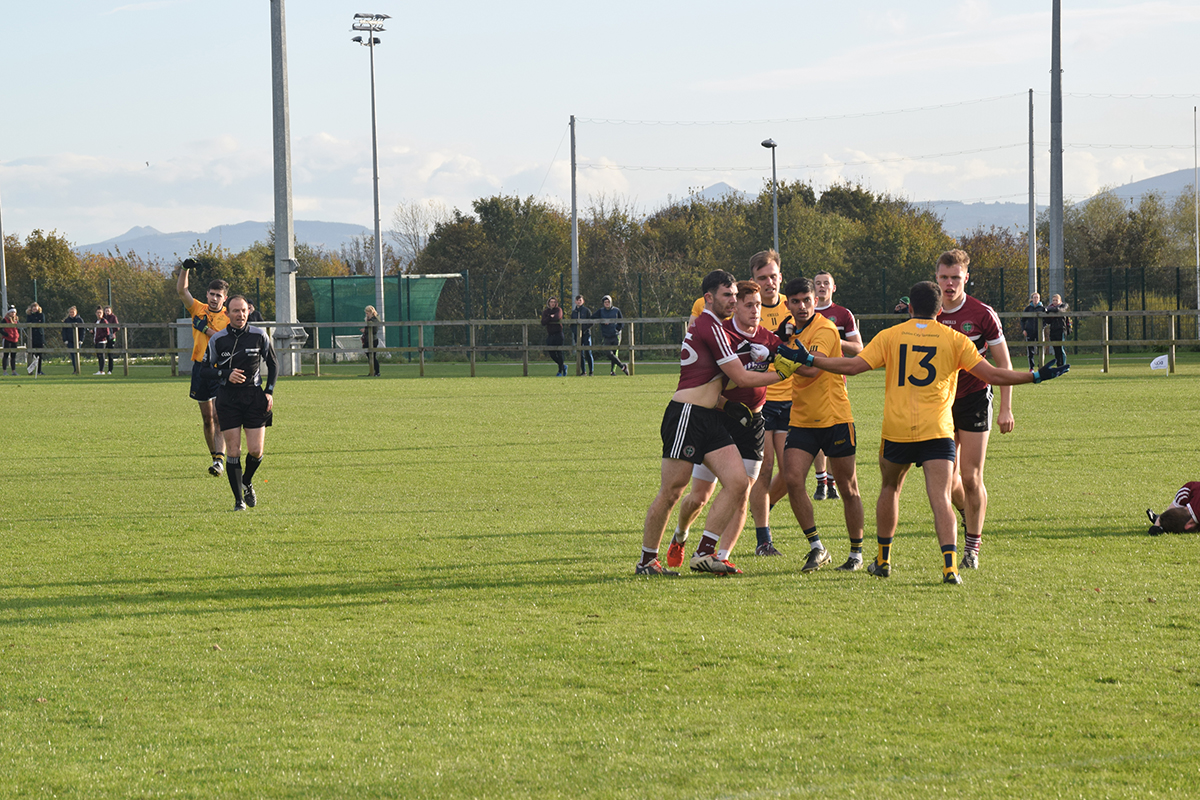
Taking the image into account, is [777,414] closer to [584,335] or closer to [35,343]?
[584,335]

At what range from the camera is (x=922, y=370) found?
6.75m

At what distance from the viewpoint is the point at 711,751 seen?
4.14m

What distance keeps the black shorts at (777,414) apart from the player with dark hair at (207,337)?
588 centimetres

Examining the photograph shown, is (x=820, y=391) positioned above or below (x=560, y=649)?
above

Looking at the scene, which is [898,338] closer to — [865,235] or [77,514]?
[77,514]

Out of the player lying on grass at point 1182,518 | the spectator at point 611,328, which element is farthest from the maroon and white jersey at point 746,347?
the spectator at point 611,328

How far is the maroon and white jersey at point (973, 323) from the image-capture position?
7480mm

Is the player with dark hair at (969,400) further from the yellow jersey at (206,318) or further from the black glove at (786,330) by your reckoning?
the yellow jersey at (206,318)

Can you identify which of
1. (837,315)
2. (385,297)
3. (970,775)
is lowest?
(970,775)

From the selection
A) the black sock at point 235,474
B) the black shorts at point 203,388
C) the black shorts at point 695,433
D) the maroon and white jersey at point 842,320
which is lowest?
the black sock at point 235,474

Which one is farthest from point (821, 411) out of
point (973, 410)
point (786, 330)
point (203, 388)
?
point (203, 388)

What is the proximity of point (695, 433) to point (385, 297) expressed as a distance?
38.6 meters

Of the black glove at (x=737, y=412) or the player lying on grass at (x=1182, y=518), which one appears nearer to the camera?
the black glove at (x=737, y=412)

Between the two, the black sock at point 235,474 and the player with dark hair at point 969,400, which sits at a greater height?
the player with dark hair at point 969,400
